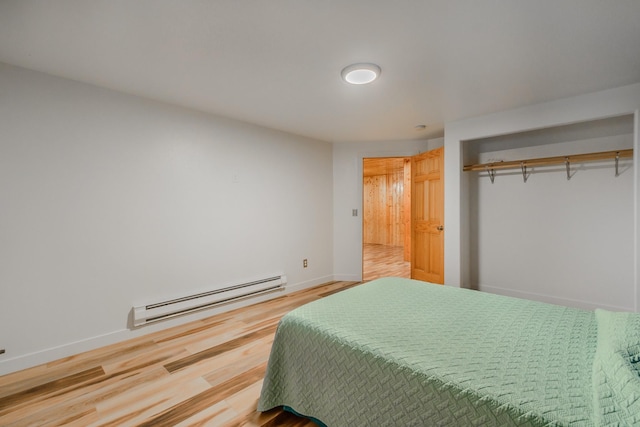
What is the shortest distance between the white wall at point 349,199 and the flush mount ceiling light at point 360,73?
7.38 feet

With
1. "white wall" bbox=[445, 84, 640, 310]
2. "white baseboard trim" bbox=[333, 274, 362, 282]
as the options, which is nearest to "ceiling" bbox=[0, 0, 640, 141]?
"white wall" bbox=[445, 84, 640, 310]

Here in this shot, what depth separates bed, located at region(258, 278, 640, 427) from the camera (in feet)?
3.02

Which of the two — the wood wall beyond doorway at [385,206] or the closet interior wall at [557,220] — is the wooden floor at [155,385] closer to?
the closet interior wall at [557,220]

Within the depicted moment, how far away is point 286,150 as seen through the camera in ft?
13.2

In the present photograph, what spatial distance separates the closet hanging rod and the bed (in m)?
2.19

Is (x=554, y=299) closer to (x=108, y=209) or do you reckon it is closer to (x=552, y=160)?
(x=552, y=160)

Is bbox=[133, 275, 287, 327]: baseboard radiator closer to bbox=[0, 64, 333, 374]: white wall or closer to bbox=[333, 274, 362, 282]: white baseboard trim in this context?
bbox=[0, 64, 333, 374]: white wall

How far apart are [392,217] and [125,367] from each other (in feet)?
25.3

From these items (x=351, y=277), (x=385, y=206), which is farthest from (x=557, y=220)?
(x=385, y=206)

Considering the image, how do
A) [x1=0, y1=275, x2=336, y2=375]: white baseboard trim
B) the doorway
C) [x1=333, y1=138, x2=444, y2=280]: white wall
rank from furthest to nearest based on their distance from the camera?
the doorway, [x1=333, y1=138, x2=444, y2=280]: white wall, [x1=0, y1=275, x2=336, y2=375]: white baseboard trim

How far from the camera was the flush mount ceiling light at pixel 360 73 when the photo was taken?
7.02 ft

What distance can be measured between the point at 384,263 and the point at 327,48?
4993mm

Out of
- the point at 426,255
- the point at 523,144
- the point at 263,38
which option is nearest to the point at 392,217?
the point at 426,255

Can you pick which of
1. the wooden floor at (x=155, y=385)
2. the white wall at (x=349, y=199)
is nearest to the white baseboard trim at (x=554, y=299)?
the white wall at (x=349, y=199)
